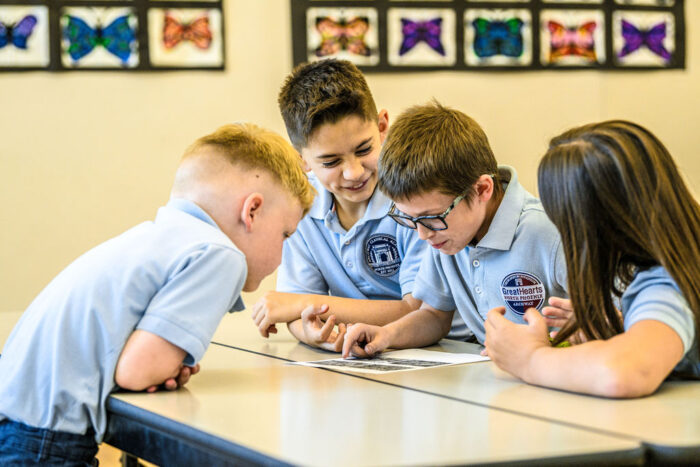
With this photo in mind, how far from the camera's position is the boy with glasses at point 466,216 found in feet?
5.90

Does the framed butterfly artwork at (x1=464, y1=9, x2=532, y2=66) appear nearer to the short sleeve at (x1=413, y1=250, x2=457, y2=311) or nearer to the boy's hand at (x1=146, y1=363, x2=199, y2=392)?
the short sleeve at (x1=413, y1=250, x2=457, y2=311)

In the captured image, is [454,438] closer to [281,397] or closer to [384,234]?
[281,397]

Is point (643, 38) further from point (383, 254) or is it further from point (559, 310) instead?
point (559, 310)

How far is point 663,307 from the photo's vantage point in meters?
1.28

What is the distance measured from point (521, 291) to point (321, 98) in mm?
→ 738

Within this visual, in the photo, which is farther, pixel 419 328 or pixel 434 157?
pixel 419 328

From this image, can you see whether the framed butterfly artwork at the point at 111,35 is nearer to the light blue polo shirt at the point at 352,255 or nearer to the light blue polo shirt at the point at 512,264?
the light blue polo shirt at the point at 352,255

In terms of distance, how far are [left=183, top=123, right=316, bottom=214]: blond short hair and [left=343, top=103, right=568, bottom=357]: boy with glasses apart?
0.27 meters

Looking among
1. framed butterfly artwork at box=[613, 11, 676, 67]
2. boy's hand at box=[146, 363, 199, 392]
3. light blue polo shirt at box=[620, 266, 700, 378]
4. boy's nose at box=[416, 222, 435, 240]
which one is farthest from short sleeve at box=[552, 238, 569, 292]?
framed butterfly artwork at box=[613, 11, 676, 67]

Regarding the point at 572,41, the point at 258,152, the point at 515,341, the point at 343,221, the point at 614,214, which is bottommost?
the point at 515,341

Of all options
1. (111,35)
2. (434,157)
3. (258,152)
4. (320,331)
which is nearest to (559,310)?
(434,157)

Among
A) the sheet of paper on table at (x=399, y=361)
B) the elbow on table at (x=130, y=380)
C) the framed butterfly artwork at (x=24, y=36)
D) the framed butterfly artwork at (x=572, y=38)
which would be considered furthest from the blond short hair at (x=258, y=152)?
the framed butterfly artwork at (x=572, y=38)

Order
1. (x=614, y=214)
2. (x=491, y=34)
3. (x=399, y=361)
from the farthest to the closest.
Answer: (x=491, y=34), (x=399, y=361), (x=614, y=214)

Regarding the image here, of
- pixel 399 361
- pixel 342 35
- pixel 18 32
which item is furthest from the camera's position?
pixel 342 35
